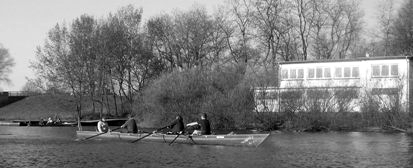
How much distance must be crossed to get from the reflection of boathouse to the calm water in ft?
25.0

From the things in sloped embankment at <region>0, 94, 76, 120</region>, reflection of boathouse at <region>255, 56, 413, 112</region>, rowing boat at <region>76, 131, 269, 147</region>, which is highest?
reflection of boathouse at <region>255, 56, 413, 112</region>

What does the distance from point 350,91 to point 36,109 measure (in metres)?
50.9

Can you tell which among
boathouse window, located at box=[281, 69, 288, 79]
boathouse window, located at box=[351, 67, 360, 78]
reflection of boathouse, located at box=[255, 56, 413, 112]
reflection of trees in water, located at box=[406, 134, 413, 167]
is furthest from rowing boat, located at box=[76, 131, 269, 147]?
boathouse window, located at box=[351, 67, 360, 78]

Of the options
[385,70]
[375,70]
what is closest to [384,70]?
[385,70]

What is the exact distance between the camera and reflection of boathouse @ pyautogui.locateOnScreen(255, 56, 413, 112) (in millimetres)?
45031

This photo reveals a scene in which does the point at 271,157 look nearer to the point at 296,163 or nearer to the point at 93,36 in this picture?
the point at 296,163

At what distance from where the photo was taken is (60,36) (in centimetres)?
6631

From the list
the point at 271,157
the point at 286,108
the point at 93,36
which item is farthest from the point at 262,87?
the point at 93,36

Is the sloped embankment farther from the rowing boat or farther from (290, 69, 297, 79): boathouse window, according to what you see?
the rowing boat

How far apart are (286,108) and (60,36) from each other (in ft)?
100

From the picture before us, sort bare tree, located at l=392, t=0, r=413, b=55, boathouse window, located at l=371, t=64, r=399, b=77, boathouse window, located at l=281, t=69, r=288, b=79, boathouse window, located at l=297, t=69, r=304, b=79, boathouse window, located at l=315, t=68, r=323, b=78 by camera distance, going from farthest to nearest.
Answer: bare tree, located at l=392, t=0, r=413, b=55
boathouse window, located at l=297, t=69, r=304, b=79
boathouse window, located at l=315, t=68, r=323, b=78
boathouse window, located at l=281, t=69, r=288, b=79
boathouse window, located at l=371, t=64, r=399, b=77

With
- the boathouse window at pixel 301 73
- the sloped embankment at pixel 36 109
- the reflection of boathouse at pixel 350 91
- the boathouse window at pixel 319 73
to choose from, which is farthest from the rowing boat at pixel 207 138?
the sloped embankment at pixel 36 109

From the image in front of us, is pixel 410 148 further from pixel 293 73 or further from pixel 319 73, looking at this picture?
pixel 293 73

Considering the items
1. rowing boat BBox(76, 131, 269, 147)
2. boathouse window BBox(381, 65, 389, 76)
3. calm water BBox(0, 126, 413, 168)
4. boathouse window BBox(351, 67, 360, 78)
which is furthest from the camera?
boathouse window BBox(351, 67, 360, 78)
